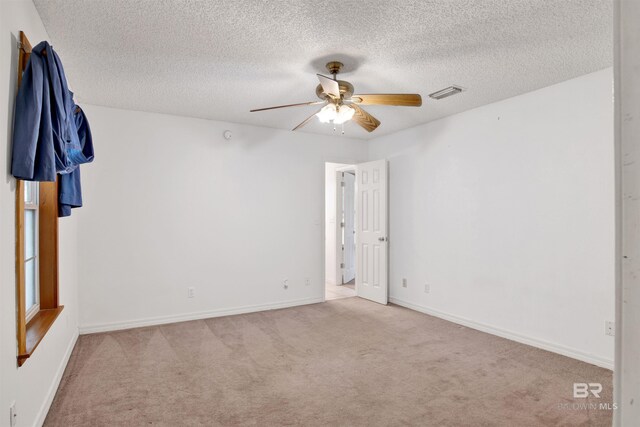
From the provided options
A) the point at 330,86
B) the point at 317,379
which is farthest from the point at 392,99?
the point at 317,379

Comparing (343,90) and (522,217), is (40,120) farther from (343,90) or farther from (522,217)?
(522,217)

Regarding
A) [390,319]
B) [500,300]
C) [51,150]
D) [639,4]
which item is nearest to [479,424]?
[500,300]

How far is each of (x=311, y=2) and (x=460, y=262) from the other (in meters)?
3.21

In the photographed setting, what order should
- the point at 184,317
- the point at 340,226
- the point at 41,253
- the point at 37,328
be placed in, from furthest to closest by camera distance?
the point at 340,226 < the point at 184,317 < the point at 41,253 < the point at 37,328

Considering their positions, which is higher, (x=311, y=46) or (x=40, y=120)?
(x=311, y=46)

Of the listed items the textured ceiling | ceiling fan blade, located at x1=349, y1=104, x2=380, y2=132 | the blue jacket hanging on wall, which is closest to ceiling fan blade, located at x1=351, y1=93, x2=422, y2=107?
ceiling fan blade, located at x1=349, y1=104, x2=380, y2=132

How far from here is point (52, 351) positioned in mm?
2594

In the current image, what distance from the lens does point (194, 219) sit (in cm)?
443

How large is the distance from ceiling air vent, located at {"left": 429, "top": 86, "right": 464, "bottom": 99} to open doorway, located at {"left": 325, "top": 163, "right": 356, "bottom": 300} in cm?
276

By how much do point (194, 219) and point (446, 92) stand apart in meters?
3.10

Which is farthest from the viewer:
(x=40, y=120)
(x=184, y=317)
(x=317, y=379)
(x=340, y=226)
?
(x=340, y=226)

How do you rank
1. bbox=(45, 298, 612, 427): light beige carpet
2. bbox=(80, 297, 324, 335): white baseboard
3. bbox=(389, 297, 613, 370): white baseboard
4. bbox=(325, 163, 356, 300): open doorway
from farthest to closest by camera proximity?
1. bbox=(325, 163, 356, 300): open doorway
2. bbox=(80, 297, 324, 335): white baseboard
3. bbox=(389, 297, 613, 370): white baseboard
4. bbox=(45, 298, 612, 427): light beige carpet

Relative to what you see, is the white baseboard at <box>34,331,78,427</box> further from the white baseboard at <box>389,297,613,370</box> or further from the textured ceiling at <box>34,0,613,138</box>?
the white baseboard at <box>389,297,613,370</box>

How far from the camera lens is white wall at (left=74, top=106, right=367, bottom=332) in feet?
13.0
